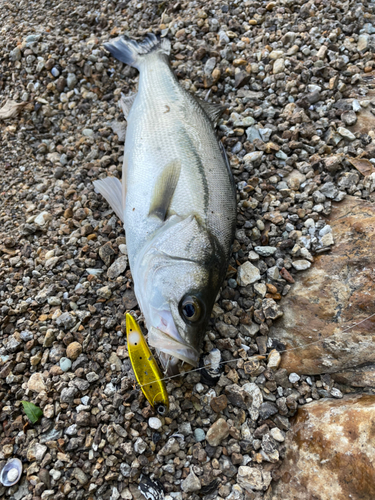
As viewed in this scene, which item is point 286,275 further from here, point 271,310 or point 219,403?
point 219,403

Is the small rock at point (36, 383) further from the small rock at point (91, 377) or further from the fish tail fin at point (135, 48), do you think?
the fish tail fin at point (135, 48)

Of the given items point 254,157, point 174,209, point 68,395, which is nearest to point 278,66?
point 254,157

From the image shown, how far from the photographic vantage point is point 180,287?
85.4 inches

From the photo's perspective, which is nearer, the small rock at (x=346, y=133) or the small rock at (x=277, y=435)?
the small rock at (x=277, y=435)

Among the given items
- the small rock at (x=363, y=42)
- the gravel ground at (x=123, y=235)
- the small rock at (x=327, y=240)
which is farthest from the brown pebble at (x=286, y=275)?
the small rock at (x=363, y=42)

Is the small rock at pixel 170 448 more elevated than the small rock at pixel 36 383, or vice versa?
the small rock at pixel 36 383

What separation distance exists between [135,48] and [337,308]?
3494 mm

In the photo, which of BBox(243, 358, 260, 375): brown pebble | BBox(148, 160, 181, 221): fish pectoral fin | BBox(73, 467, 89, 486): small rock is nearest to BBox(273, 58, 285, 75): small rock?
BBox(148, 160, 181, 221): fish pectoral fin

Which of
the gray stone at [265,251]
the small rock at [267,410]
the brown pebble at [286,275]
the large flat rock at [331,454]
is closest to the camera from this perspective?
the large flat rock at [331,454]

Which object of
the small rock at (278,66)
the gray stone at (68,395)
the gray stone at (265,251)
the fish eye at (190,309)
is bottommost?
the gray stone at (265,251)

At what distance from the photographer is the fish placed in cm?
213

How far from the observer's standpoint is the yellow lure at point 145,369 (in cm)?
221

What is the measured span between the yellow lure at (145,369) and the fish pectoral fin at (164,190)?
0.80 metres

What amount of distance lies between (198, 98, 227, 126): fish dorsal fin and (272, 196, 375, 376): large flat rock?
1.54m
